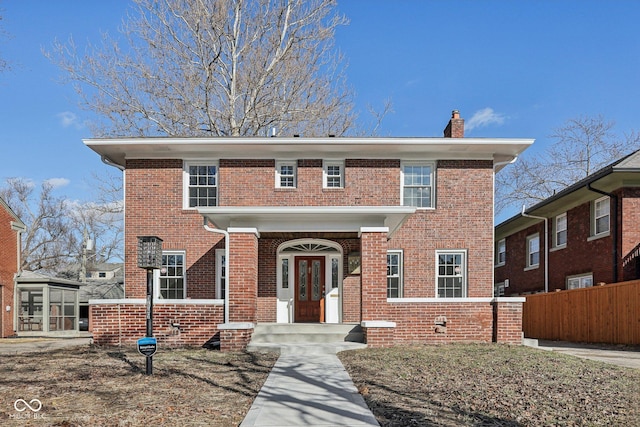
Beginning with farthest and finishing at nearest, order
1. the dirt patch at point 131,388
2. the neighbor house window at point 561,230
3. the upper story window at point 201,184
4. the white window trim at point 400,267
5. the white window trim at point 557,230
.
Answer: the neighbor house window at point 561,230 → the white window trim at point 557,230 → the upper story window at point 201,184 → the white window trim at point 400,267 → the dirt patch at point 131,388

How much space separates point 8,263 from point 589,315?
23.5m

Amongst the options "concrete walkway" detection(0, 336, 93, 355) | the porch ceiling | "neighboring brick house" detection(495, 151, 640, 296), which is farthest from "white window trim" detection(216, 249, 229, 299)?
"neighboring brick house" detection(495, 151, 640, 296)

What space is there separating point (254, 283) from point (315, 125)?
15.8 meters

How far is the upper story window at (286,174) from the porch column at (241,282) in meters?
3.53

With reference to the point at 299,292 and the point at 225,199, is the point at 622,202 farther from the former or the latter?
the point at 225,199

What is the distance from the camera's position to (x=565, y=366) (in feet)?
30.9

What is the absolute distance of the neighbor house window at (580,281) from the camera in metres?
17.6

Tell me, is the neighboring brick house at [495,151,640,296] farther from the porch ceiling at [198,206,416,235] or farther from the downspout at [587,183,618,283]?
the porch ceiling at [198,206,416,235]

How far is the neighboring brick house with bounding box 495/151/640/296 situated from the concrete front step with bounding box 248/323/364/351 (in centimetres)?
901

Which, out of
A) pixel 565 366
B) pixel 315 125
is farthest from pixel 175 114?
pixel 565 366

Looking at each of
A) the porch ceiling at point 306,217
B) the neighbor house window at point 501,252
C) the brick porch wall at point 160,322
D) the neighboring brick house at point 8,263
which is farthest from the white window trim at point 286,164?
the neighbor house window at point 501,252

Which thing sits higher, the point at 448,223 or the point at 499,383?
the point at 448,223

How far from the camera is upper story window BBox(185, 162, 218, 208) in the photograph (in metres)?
15.5

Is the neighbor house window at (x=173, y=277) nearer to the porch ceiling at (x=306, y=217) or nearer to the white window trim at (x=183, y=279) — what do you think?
the white window trim at (x=183, y=279)
